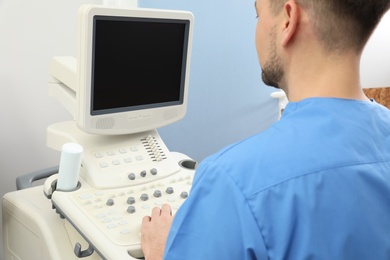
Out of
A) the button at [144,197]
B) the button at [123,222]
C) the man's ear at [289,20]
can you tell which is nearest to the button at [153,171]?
the button at [144,197]

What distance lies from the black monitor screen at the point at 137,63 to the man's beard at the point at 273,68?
19.1 inches

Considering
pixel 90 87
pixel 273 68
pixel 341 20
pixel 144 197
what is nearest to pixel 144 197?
pixel 144 197

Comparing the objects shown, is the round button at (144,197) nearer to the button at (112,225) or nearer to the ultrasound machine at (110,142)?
the ultrasound machine at (110,142)

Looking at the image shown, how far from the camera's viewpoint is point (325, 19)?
0.75 meters

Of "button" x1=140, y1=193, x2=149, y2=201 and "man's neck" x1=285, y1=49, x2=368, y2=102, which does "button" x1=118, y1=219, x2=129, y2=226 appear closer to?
"button" x1=140, y1=193, x2=149, y2=201

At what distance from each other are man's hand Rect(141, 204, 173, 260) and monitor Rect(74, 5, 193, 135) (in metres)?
0.31

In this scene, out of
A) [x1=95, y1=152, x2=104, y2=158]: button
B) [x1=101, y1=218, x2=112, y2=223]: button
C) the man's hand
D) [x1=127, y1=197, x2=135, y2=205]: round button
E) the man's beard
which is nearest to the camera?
the man's beard

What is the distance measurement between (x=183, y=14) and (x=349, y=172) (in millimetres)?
782

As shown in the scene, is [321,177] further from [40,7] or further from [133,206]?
[40,7]

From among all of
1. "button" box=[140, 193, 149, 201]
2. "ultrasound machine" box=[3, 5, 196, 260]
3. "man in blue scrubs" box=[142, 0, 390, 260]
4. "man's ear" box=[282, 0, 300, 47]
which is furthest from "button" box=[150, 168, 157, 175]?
"man's ear" box=[282, 0, 300, 47]

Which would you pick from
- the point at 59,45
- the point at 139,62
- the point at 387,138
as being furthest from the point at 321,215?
the point at 59,45

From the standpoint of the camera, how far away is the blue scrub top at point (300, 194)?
0.69 m

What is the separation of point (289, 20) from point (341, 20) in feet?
0.28

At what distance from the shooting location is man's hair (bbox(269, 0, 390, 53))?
75cm
